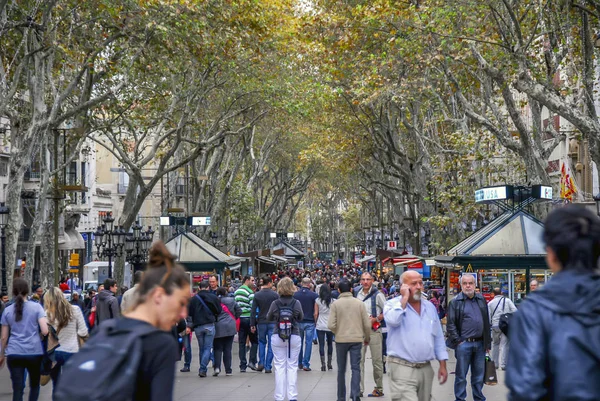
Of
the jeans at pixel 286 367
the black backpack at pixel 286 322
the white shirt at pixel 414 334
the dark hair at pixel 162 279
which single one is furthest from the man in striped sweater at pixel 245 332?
the dark hair at pixel 162 279

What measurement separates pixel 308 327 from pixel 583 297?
46.4 ft

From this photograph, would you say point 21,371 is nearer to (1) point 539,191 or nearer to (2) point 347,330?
(2) point 347,330

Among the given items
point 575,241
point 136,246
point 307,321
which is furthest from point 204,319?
point 136,246

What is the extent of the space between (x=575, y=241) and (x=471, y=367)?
7.82m

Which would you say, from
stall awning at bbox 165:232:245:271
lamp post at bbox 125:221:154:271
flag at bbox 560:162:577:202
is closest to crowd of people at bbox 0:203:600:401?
stall awning at bbox 165:232:245:271

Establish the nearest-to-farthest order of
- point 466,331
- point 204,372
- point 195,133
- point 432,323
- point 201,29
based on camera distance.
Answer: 1. point 432,323
2. point 466,331
3. point 204,372
4. point 201,29
5. point 195,133

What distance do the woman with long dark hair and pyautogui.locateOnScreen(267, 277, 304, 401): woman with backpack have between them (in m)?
8.80

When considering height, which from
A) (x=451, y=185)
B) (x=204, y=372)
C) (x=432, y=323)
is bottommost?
(x=204, y=372)

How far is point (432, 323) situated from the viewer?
857cm

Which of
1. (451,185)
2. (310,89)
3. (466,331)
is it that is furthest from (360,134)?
(466,331)

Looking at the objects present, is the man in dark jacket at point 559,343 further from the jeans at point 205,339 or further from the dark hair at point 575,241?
the jeans at point 205,339

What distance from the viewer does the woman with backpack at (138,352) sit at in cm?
381

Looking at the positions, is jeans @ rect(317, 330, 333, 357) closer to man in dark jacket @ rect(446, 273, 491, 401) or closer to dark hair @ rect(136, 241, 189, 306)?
man in dark jacket @ rect(446, 273, 491, 401)

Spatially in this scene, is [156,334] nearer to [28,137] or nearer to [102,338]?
[102,338]
